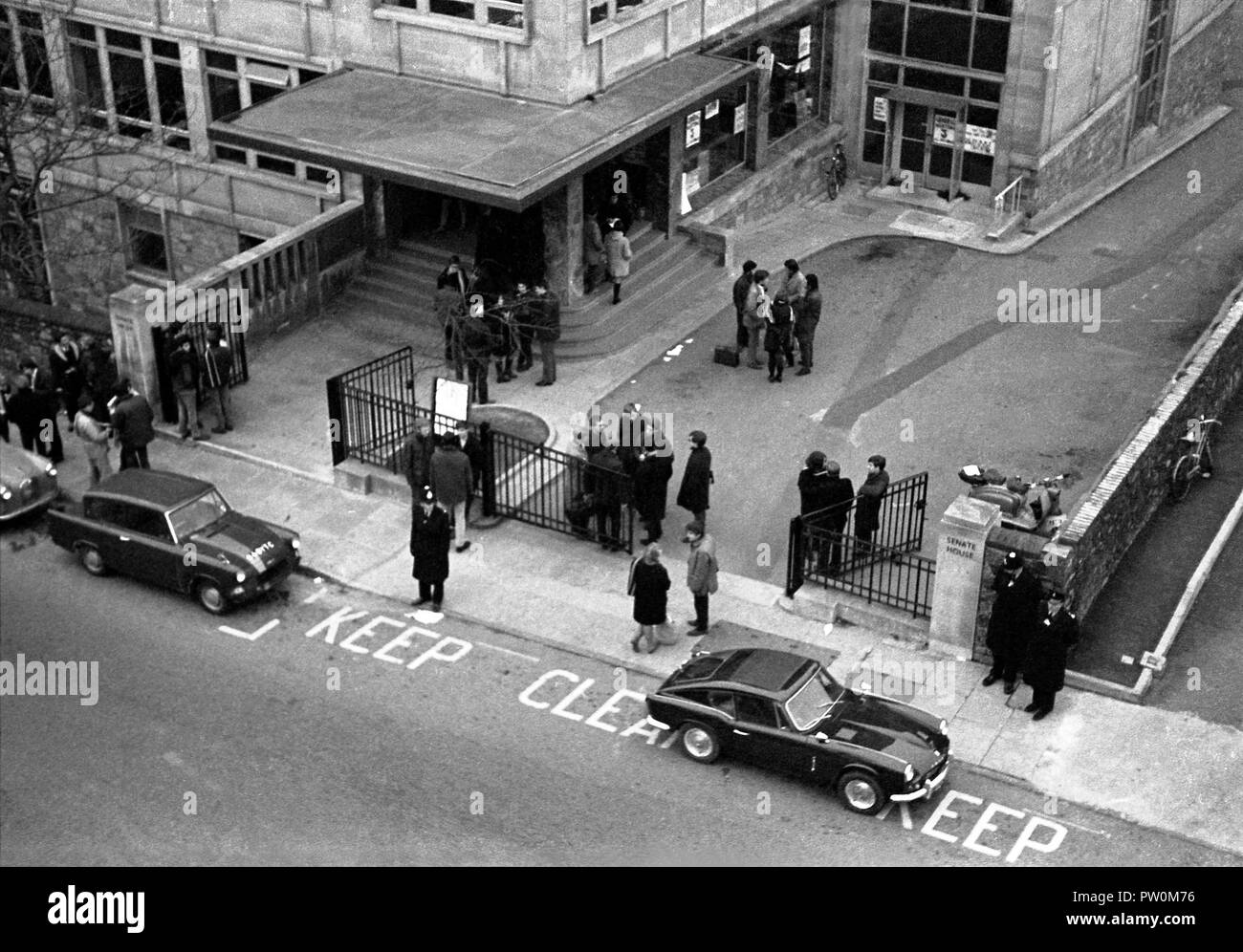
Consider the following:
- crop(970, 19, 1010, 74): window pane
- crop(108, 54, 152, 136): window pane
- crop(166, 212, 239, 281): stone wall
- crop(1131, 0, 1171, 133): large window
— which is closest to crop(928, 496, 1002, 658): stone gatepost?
crop(970, 19, 1010, 74): window pane

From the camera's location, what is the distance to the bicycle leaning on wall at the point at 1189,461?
24578mm

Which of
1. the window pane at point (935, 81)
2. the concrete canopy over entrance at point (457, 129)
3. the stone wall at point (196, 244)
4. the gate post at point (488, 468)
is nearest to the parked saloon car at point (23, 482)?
the gate post at point (488, 468)

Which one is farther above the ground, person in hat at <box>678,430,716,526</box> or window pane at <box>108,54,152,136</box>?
window pane at <box>108,54,152,136</box>

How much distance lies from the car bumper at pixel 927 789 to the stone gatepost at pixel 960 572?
8.99ft

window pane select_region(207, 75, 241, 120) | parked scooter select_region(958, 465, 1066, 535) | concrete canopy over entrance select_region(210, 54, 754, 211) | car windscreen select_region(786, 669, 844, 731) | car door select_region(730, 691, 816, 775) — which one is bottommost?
car door select_region(730, 691, 816, 775)

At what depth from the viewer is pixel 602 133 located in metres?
27.3

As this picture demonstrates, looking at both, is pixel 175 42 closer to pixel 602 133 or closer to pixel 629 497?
pixel 602 133

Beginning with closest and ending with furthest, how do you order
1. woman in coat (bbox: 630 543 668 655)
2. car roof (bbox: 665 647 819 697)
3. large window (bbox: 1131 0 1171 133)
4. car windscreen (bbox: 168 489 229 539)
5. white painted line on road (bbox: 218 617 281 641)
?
1. car roof (bbox: 665 647 819 697)
2. woman in coat (bbox: 630 543 668 655)
3. white painted line on road (bbox: 218 617 281 641)
4. car windscreen (bbox: 168 489 229 539)
5. large window (bbox: 1131 0 1171 133)

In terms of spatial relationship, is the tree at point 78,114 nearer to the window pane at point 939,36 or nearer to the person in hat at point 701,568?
the window pane at point 939,36

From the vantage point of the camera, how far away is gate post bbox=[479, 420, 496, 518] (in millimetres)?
23516

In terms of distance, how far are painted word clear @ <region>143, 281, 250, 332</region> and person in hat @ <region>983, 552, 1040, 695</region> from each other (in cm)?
1300

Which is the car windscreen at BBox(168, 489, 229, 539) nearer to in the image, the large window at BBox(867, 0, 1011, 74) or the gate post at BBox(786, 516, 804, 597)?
the gate post at BBox(786, 516, 804, 597)

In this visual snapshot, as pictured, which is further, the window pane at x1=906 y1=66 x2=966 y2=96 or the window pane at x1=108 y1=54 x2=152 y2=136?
the window pane at x1=906 y1=66 x2=966 y2=96

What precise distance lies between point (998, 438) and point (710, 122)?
9428 mm
